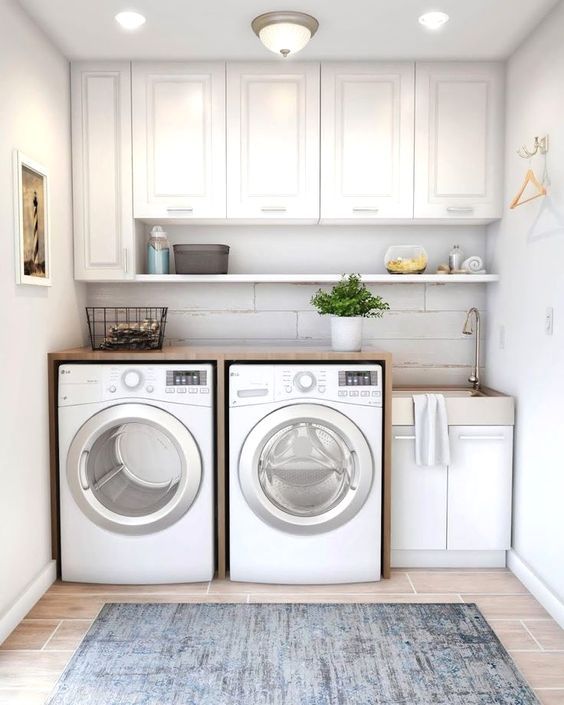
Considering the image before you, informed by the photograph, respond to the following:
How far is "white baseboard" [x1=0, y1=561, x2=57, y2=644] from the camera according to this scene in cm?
249

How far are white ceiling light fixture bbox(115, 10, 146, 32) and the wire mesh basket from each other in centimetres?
125

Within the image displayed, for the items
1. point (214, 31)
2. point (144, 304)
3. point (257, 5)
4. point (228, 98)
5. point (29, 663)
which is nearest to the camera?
point (29, 663)

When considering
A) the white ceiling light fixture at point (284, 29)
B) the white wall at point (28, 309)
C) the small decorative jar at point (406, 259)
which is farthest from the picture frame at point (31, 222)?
the small decorative jar at point (406, 259)

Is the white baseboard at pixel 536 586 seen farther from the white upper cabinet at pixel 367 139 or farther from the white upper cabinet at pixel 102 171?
the white upper cabinet at pixel 102 171

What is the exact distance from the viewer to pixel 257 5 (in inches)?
105

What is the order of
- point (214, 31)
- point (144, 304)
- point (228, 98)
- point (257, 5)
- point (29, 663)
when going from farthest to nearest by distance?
point (144, 304), point (228, 98), point (214, 31), point (257, 5), point (29, 663)

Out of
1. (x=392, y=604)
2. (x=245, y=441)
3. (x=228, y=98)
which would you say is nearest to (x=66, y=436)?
(x=245, y=441)

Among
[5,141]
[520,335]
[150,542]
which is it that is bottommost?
[150,542]

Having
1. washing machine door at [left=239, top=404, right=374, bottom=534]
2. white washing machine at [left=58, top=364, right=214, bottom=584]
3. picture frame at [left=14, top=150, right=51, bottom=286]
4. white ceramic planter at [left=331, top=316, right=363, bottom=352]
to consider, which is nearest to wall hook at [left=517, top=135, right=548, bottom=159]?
white ceramic planter at [left=331, top=316, right=363, bottom=352]

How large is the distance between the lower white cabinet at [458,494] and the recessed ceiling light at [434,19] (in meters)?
1.75

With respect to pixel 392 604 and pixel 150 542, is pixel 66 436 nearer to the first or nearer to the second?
pixel 150 542

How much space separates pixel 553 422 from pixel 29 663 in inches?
84.9

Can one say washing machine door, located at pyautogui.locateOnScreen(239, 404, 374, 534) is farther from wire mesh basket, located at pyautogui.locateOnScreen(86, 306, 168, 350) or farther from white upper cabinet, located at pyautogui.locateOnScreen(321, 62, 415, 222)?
white upper cabinet, located at pyautogui.locateOnScreen(321, 62, 415, 222)

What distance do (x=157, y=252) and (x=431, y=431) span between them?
5.31 ft
